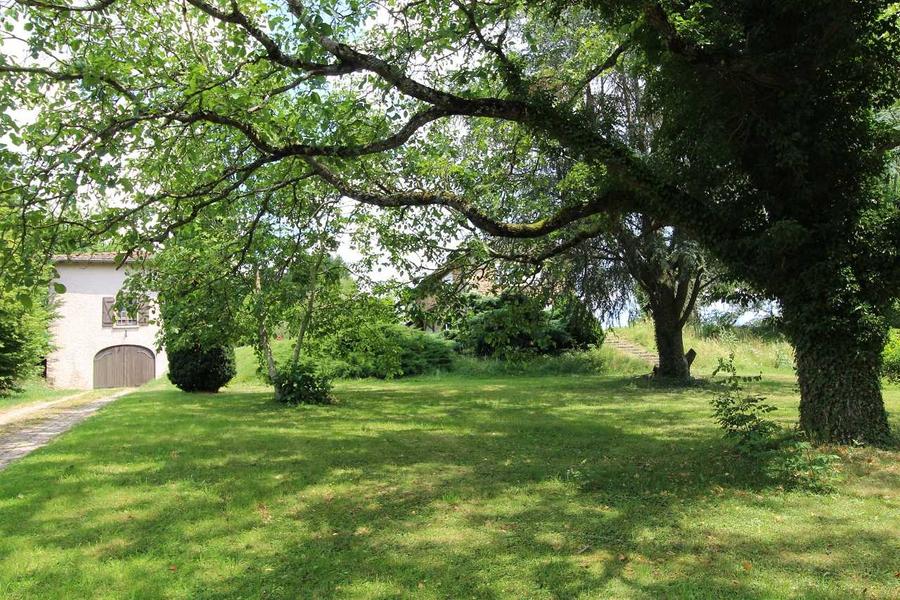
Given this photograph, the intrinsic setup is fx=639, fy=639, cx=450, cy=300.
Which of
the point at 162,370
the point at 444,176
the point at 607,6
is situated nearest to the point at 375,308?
the point at 444,176

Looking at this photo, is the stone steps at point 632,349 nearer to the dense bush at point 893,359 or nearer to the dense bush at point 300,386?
the dense bush at point 893,359

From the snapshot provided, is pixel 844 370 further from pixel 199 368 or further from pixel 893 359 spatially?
pixel 199 368

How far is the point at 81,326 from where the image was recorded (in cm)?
2714

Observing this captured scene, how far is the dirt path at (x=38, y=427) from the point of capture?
31.6 ft

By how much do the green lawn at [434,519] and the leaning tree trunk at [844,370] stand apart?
0.37 m

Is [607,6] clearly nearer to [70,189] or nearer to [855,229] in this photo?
[855,229]

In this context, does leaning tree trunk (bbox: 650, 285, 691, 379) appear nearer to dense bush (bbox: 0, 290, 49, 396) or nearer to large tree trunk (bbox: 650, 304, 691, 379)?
large tree trunk (bbox: 650, 304, 691, 379)

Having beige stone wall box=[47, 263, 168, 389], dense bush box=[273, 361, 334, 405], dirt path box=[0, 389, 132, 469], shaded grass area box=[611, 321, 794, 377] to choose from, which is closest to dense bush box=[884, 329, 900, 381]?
shaded grass area box=[611, 321, 794, 377]

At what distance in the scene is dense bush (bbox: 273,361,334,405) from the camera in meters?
15.5

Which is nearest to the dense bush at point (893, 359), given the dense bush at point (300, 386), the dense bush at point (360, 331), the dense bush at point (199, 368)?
the dense bush at point (360, 331)

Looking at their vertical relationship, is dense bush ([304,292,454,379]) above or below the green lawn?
above

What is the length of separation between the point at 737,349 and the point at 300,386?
19175 millimetres

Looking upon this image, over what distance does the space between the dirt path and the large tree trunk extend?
50.8 ft

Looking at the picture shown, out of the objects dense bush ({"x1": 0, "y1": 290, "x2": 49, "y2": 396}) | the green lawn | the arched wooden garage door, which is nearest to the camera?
the green lawn
